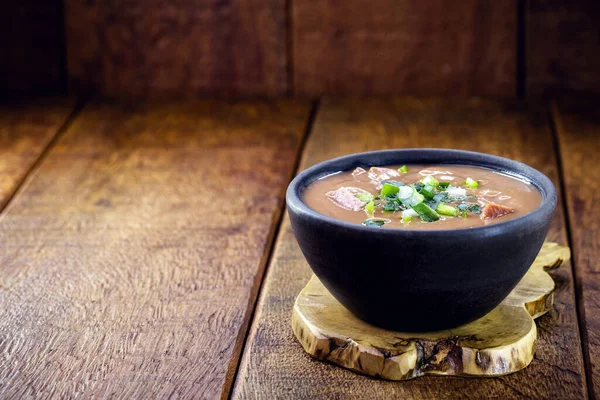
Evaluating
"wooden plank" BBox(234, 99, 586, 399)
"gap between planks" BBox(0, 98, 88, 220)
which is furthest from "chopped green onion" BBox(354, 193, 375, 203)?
"gap between planks" BBox(0, 98, 88, 220)

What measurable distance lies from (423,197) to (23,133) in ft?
4.37

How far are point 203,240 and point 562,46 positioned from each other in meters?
1.28

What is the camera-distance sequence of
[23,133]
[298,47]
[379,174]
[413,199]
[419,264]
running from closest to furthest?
1. [419,264]
2. [413,199]
3. [379,174]
4. [23,133]
5. [298,47]

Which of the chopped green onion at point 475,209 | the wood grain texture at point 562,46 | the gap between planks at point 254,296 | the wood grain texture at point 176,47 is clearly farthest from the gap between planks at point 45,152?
the wood grain texture at point 562,46

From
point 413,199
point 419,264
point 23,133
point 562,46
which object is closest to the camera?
point 419,264

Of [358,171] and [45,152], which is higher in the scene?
[358,171]

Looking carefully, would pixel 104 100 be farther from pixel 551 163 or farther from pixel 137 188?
pixel 551 163

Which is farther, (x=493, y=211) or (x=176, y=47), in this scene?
(x=176, y=47)

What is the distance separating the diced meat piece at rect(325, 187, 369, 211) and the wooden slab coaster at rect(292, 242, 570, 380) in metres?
0.15

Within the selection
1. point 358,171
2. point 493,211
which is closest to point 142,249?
point 358,171

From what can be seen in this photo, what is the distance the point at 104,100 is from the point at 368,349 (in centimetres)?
160

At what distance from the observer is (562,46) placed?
7.66ft

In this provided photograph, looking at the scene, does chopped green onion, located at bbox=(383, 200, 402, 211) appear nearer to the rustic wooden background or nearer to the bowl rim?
the bowl rim

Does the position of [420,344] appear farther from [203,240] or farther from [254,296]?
[203,240]
